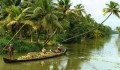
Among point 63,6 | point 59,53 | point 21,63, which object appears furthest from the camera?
point 63,6

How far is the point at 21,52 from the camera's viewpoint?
96.2 feet

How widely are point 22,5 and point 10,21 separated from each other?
25.6ft

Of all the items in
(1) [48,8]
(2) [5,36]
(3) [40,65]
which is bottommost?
(3) [40,65]

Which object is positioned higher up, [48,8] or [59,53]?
[48,8]

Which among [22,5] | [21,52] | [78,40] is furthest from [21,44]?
[78,40]

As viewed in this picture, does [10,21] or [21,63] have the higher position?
[10,21]

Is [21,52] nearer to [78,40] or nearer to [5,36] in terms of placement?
[5,36]

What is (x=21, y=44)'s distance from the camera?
2927cm

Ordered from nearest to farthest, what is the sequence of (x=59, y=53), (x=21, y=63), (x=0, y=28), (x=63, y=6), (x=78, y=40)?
(x=21, y=63) < (x=59, y=53) < (x=0, y=28) < (x=63, y=6) < (x=78, y=40)

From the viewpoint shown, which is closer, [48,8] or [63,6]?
[48,8]

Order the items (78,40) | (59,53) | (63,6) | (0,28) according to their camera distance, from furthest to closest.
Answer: (78,40) → (63,6) → (0,28) → (59,53)

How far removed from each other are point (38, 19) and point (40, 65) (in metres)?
7.05

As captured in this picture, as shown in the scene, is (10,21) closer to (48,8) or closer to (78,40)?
(48,8)

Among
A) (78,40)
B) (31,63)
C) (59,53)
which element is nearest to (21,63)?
(31,63)
